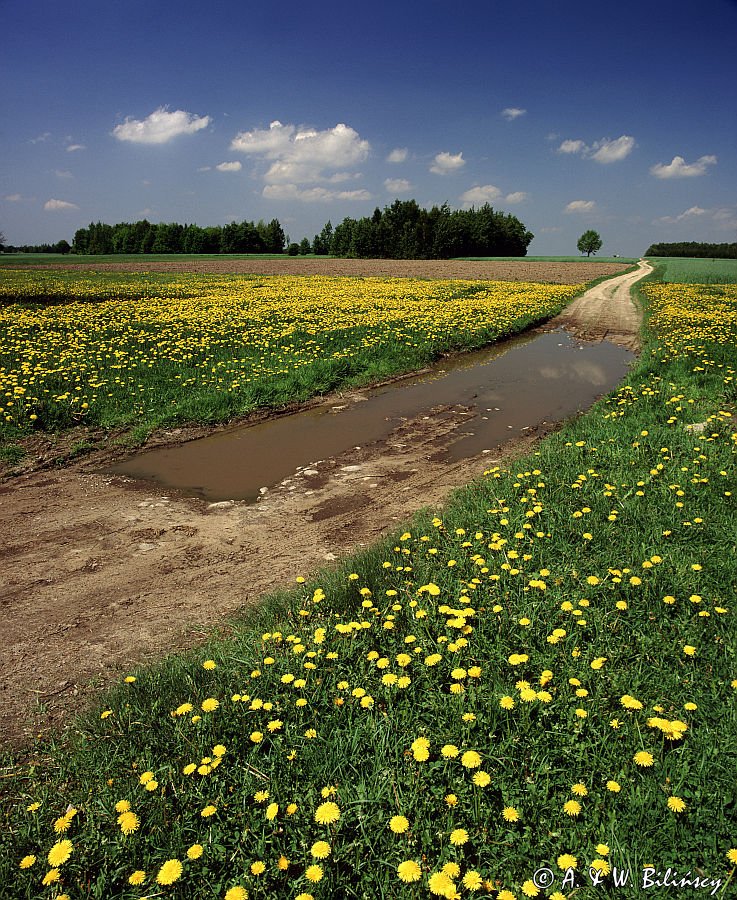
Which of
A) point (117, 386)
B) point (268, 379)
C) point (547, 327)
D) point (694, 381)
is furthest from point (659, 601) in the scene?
point (547, 327)

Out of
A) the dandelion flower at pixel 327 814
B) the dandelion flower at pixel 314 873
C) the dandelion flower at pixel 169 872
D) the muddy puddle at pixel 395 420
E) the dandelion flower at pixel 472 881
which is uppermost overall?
the muddy puddle at pixel 395 420

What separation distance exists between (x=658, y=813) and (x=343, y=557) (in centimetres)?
288

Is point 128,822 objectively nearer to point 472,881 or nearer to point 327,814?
point 327,814

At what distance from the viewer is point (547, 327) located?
1947cm

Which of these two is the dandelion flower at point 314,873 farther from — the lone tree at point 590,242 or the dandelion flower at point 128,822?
the lone tree at point 590,242

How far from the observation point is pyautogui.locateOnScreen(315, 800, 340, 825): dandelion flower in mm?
2201

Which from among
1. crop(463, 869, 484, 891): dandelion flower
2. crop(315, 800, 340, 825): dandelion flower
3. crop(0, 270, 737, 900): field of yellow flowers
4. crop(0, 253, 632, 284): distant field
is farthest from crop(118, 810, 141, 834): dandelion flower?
crop(0, 253, 632, 284): distant field

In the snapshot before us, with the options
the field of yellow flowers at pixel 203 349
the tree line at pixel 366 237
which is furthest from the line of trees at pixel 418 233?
the field of yellow flowers at pixel 203 349

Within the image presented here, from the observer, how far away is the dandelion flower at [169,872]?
78.7 inches

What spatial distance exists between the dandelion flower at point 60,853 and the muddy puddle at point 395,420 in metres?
3.87

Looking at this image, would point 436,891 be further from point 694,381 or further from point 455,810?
point 694,381

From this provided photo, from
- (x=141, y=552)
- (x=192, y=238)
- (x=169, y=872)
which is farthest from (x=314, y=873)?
(x=192, y=238)

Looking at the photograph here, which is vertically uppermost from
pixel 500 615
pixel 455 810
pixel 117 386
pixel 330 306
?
pixel 330 306

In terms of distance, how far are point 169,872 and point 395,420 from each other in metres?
7.12
